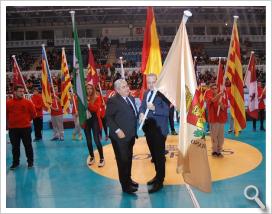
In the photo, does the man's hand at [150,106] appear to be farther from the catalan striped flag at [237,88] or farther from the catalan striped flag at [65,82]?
the catalan striped flag at [65,82]

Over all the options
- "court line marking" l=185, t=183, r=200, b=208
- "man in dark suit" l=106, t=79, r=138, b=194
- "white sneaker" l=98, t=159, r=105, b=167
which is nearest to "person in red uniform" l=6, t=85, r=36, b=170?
"white sneaker" l=98, t=159, r=105, b=167

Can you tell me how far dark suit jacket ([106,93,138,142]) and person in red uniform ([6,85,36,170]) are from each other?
2.05 metres

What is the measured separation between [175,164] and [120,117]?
1856 millimetres

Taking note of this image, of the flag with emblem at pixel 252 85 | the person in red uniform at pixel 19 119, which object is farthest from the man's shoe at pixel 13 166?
the flag with emblem at pixel 252 85

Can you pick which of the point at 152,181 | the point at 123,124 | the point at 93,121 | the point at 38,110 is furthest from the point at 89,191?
the point at 38,110

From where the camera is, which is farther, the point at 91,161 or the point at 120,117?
the point at 91,161

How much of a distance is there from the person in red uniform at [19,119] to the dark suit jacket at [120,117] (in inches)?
80.8

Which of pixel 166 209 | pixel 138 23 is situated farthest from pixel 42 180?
pixel 138 23

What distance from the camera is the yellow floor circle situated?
535 cm

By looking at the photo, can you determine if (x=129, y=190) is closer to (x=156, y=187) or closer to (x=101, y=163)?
(x=156, y=187)

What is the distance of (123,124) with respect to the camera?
4.57 m

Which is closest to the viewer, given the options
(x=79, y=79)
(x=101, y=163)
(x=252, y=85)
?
(x=79, y=79)

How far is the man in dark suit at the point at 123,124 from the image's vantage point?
15.0 ft

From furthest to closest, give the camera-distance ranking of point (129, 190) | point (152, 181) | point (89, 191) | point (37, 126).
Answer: point (37, 126) < point (152, 181) < point (89, 191) < point (129, 190)
